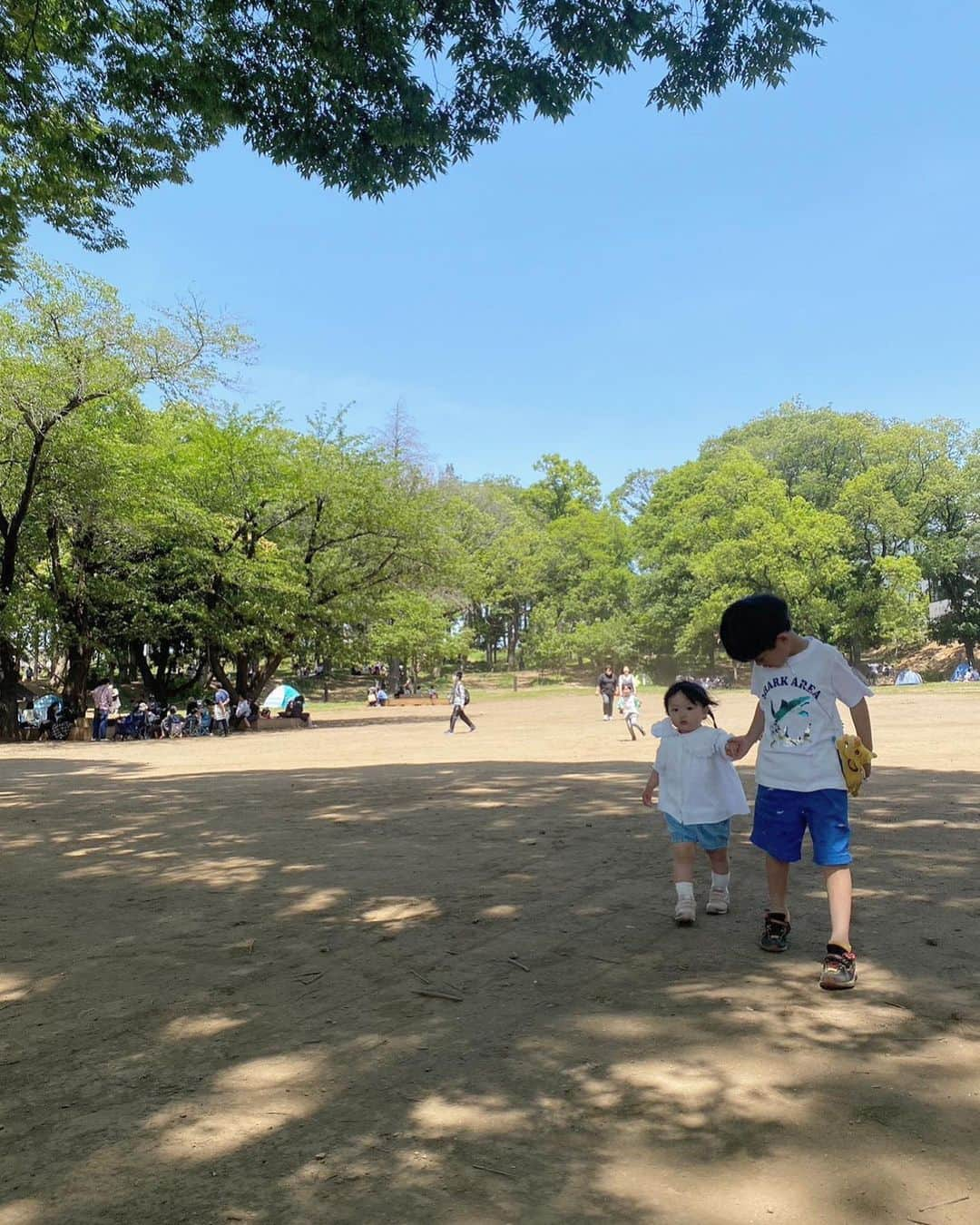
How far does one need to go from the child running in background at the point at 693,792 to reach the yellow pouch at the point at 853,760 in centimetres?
75

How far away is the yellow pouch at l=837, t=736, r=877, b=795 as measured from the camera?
370 cm

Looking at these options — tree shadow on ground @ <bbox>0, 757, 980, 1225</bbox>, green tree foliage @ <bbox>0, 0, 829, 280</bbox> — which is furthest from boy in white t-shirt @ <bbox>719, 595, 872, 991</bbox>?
green tree foliage @ <bbox>0, 0, 829, 280</bbox>

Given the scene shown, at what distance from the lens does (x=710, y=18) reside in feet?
21.5

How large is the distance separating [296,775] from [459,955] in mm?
7962

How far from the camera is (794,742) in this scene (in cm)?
379

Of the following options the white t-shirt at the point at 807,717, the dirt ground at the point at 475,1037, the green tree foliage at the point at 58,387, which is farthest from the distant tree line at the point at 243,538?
the white t-shirt at the point at 807,717

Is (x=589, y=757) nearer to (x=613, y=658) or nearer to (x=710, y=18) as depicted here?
(x=710, y=18)

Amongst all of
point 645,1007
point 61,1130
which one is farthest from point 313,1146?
point 645,1007

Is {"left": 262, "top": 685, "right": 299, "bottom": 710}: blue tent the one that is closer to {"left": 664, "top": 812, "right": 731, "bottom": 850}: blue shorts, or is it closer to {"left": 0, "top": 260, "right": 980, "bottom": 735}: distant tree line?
{"left": 0, "top": 260, "right": 980, "bottom": 735}: distant tree line

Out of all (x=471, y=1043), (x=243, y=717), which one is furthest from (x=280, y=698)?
(x=471, y=1043)

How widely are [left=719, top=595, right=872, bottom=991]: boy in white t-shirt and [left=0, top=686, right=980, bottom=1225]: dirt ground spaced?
423 millimetres

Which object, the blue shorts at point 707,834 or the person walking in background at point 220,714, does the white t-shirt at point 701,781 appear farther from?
the person walking in background at point 220,714

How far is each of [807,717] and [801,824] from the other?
0.47m

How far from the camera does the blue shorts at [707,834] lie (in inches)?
175
